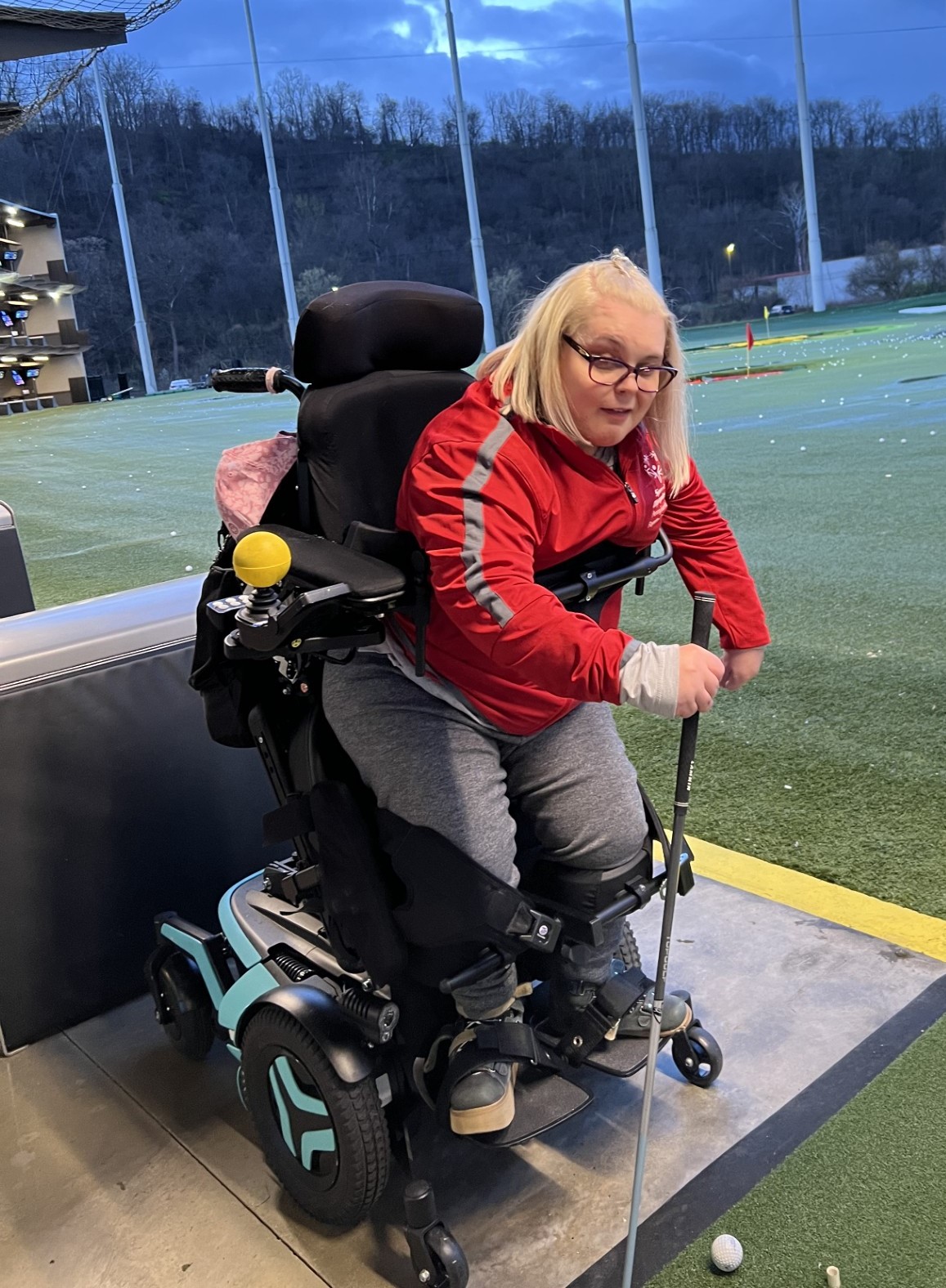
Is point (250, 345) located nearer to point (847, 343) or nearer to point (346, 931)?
point (346, 931)

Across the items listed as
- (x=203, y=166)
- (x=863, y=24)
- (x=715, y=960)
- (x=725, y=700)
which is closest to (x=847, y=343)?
(x=863, y=24)

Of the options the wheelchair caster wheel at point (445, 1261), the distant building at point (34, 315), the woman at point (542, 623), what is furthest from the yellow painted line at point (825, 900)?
the distant building at point (34, 315)

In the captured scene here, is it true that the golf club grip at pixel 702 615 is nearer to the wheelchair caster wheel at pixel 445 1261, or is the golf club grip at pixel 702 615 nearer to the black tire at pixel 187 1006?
the wheelchair caster wheel at pixel 445 1261

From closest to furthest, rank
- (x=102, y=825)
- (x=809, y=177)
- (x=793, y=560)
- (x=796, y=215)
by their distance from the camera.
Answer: (x=102, y=825) < (x=793, y=560) < (x=809, y=177) < (x=796, y=215)

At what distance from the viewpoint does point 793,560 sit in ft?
14.2

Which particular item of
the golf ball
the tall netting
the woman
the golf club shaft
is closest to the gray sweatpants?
the woman

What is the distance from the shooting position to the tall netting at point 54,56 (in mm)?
5602

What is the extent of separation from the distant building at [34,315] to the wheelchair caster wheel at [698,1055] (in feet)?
24.6

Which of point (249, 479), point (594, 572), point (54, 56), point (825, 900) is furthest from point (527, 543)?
point (54, 56)

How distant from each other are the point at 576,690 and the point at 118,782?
3.40 feet

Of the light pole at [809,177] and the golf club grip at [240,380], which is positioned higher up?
the light pole at [809,177]

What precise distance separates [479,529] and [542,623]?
0.41 ft

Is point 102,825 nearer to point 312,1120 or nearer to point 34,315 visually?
point 312,1120

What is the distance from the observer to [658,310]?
4.07 ft
